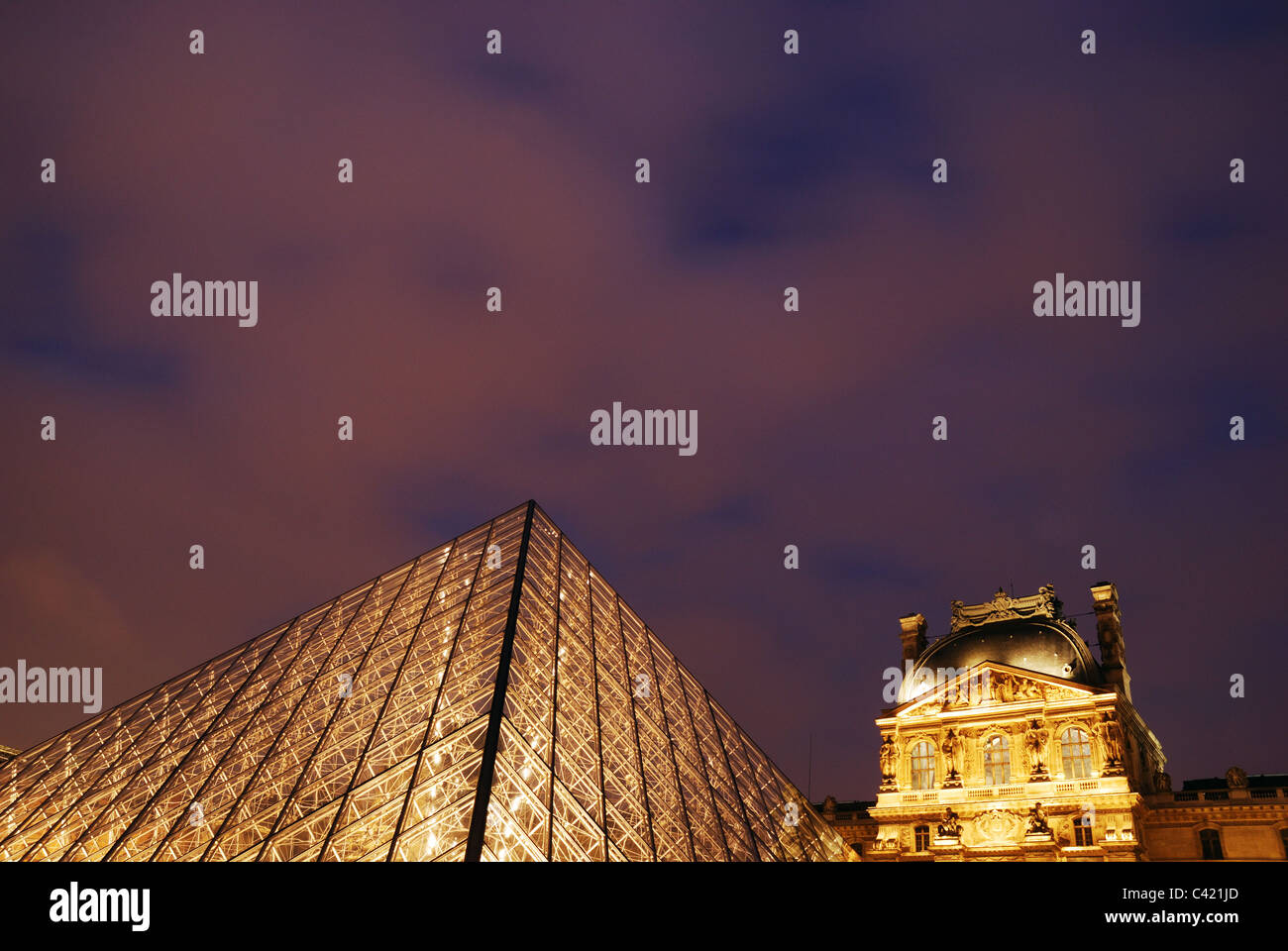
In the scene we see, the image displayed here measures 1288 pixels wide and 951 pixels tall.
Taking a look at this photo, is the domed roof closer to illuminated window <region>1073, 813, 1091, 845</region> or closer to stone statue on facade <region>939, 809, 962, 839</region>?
illuminated window <region>1073, 813, 1091, 845</region>

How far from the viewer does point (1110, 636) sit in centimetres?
4116

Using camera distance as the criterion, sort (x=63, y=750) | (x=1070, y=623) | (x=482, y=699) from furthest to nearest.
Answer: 1. (x=1070, y=623)
2. (x=63, y=750)
3. (x=482, y=699)

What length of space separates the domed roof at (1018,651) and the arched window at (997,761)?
10.6 ft

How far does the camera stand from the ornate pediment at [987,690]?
120ft

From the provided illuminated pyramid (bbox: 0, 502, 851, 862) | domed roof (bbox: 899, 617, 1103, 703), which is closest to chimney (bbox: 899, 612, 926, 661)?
domed roof (bbox: 899, 617, 1103, 703)

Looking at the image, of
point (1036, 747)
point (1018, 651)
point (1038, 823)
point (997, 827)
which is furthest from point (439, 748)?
point (1018, 651)

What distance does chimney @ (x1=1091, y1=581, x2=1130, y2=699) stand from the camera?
40.4m

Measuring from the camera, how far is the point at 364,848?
9.36m

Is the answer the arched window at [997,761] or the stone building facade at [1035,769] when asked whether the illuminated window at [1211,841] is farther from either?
the arched window at [997,761]

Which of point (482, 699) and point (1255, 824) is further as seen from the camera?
point (1255, 824)

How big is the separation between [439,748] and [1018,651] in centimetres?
3448
